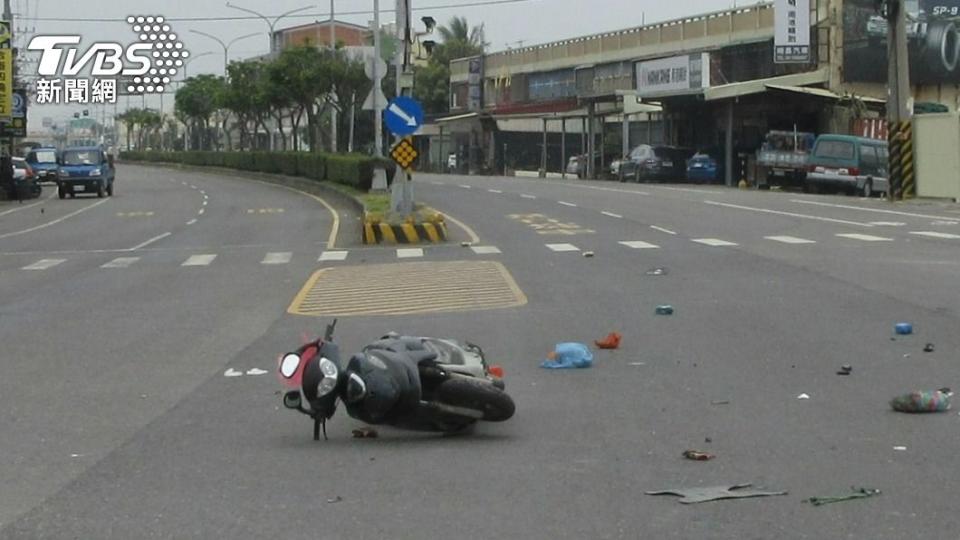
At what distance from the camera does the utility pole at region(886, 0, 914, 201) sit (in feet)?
139

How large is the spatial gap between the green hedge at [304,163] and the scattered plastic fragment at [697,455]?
3289cm

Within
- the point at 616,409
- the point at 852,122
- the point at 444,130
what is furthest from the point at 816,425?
the point at 444,130

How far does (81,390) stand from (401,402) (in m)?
3.75

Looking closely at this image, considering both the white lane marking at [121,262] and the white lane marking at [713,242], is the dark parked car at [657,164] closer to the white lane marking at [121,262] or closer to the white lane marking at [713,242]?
the white lane marking at [713,242]

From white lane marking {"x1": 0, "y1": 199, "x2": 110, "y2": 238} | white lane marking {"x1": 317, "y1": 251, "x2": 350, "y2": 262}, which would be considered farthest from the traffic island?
white lane marking {"x1": 0, "y1": 199, "x2": 110, "y2": 238}

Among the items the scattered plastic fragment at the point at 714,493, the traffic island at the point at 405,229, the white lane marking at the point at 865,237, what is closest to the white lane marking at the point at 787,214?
the white lane marking at the point at 865,237

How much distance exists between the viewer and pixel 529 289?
774 inches

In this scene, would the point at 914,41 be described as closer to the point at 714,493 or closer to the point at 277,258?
the point at 277,258

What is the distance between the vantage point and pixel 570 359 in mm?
12609

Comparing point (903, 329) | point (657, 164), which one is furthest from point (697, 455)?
point (657, 164)

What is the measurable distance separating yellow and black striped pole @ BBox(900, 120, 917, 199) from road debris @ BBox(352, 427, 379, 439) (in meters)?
34.9

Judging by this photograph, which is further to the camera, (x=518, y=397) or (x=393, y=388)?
(x=518, y=397)

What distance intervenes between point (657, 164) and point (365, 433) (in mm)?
55507

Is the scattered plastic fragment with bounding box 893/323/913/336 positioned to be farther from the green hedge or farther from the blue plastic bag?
the green hedge
